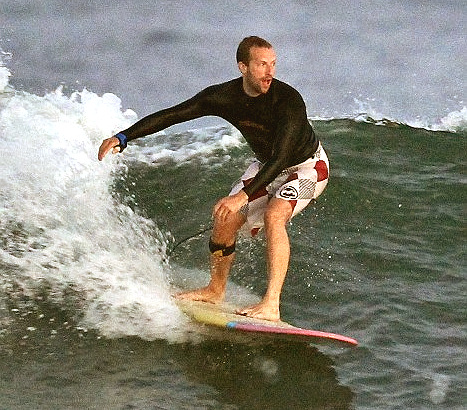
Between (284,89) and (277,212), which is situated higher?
(284,89)

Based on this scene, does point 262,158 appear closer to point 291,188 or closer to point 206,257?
point 291,188

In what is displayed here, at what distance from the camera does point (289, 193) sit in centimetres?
710

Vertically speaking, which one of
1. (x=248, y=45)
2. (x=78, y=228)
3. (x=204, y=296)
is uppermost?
(x=248, y=45)

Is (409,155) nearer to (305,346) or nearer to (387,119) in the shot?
(387,119)

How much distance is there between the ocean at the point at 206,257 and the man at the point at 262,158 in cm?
43

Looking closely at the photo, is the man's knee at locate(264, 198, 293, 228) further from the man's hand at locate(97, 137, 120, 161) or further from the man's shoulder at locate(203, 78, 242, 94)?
the man's hand at locate(97, 137, 120, 161)

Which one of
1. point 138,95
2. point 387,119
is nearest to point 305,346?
point 387,119

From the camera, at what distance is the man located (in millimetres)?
6855

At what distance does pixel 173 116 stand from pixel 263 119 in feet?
1.92

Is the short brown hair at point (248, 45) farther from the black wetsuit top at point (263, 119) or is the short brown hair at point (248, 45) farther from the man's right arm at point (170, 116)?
the man's right arm at point (170, 116)

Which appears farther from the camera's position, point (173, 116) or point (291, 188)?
point (173, 116)

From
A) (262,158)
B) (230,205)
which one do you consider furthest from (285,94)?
(230,205)

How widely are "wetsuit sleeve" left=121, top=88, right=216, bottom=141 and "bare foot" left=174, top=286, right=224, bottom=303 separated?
104 cm

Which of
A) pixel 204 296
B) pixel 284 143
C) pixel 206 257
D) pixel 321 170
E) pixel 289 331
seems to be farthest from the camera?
pixel 206 257
